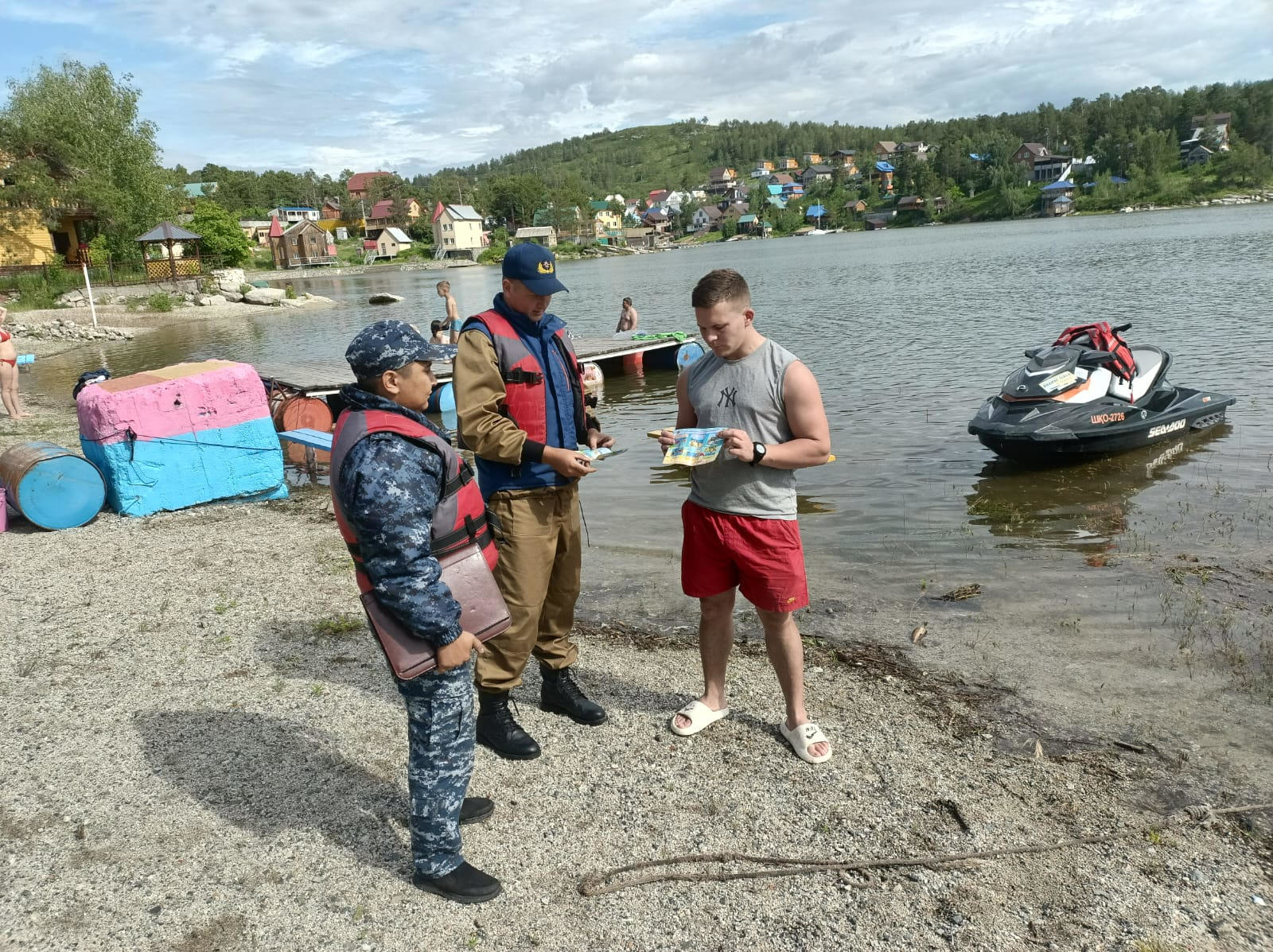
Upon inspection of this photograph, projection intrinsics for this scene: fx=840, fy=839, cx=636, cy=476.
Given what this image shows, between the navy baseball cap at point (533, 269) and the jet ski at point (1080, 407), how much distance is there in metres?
7.95

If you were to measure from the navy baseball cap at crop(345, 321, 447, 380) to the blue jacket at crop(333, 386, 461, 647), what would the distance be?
3.7 inches

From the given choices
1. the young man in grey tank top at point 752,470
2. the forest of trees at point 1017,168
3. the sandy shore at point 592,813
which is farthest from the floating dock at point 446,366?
the forest of trees at point 1017,168

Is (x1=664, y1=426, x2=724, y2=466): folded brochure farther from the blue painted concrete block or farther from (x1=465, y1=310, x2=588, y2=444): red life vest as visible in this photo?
the blue painted concrete block

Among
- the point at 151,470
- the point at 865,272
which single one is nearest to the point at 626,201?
the point at 865,272

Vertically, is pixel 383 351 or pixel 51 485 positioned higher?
pixel 383 351

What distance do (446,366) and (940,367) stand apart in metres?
10.8

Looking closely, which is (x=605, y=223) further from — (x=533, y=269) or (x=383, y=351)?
(x=383, y=351)

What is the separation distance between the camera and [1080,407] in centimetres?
1026

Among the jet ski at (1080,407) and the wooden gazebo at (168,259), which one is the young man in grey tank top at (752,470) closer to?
the jet ski at (1080,407)

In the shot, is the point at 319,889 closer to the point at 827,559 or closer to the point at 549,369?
the point at 549,369

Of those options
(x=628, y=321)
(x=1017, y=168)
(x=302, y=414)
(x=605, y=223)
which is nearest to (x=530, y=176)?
(x=605, y=223)

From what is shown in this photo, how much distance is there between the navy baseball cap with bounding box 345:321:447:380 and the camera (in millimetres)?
2738

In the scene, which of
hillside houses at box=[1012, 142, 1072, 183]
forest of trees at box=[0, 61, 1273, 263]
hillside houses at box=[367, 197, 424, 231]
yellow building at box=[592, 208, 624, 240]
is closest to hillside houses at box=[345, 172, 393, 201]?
forest of trees at box=[0, 61, 1273, 263]

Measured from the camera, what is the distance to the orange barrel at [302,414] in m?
12.4
